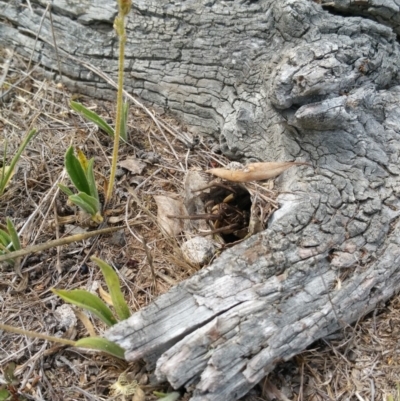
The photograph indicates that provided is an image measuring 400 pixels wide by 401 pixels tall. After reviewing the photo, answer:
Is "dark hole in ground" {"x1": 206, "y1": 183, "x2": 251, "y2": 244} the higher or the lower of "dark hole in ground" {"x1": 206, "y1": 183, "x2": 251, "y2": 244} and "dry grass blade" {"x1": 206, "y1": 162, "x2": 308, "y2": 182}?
the lower

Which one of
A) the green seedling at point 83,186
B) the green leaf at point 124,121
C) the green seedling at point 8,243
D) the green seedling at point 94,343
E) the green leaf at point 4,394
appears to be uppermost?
the green leaf at point 124,121

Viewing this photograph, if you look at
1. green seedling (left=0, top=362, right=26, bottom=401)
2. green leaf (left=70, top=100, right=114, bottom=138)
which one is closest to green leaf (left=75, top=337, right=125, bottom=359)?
green seedling (left=0, top=362, right=26, bottom=401)

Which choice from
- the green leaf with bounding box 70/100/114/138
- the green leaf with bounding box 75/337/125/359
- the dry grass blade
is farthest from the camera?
the green leaf with bounding box 70/100/114/138

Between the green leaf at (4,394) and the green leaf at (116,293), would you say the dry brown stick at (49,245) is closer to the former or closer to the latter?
the green leaf at (116,293)

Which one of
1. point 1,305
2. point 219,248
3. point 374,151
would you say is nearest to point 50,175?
point 1,305

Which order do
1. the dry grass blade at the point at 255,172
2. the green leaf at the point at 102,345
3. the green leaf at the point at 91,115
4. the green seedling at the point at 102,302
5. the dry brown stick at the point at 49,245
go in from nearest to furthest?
1. the green leaf at the point at 102,345
2. the green seedling at the point at 102,302
3. the dry brown stick at the point at 49,245
4. the dry grass blade at the point at 255,172
5. the green leaf at the point at 91,115

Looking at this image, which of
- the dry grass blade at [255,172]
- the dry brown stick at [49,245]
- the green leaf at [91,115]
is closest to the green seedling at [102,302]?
the dry brown stick at [49,245]

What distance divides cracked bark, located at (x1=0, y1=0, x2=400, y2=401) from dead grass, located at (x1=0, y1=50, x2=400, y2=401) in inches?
4.3

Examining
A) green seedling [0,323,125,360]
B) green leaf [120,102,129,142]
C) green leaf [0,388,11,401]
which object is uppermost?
green leaf [120,102,129,142]

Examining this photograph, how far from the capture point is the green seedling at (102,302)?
1825mm

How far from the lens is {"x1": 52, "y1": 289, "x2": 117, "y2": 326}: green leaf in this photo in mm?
1814

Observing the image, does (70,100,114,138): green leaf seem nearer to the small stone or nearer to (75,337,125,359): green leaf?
the small stone

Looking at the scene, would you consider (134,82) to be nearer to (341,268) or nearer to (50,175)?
(50,175)

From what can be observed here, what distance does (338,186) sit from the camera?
2154mm
